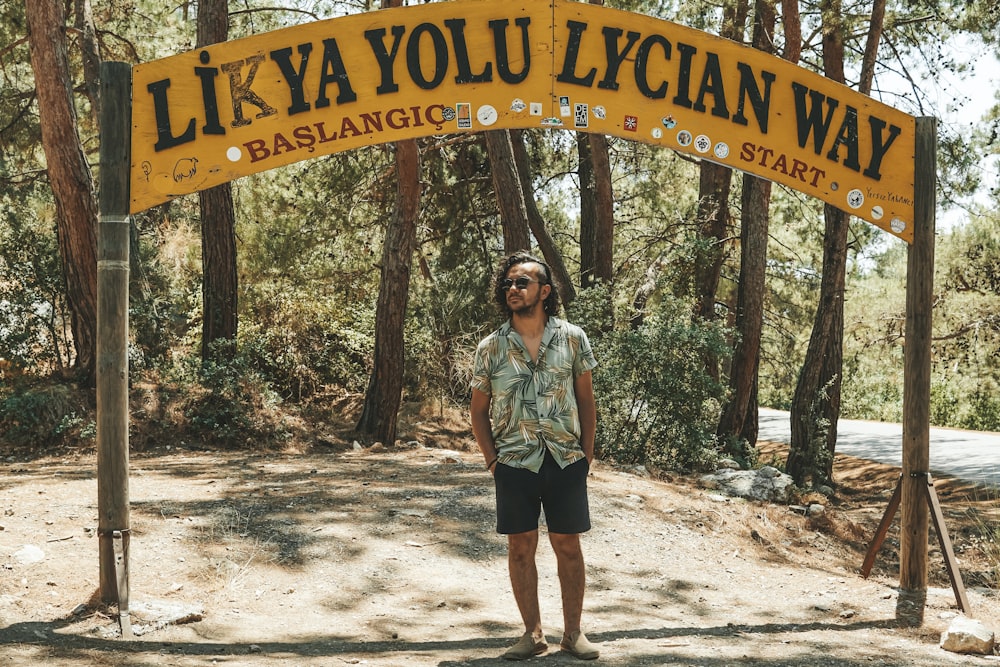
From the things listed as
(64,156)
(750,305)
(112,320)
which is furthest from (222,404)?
(750,305)

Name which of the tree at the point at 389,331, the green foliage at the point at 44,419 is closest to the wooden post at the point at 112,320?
the green foliage at the point at 44,419

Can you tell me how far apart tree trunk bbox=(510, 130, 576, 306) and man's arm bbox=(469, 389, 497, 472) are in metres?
7.81

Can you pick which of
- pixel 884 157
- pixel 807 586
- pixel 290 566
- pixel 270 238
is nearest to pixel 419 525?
pixel 290 566

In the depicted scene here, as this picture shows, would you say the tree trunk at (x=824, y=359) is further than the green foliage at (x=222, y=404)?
Yes

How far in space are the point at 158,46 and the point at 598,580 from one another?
43.4 feet

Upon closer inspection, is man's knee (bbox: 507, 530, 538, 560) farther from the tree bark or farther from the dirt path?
the tree bark

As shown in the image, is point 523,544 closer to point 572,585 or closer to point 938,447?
point 572,585

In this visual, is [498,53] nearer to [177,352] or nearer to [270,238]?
[177,352]

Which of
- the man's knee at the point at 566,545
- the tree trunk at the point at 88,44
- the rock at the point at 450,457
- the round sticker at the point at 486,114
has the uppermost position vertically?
the tree trunk at the point at 88,44

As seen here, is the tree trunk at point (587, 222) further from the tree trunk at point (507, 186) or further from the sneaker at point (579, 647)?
the sneaker at point (579, 647)

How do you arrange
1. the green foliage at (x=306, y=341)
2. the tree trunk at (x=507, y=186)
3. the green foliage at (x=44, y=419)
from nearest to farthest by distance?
the green foliage at (x=44, y=419) < the tree trunk at (x=507, y=186) < the green foliage at (x=306, y=341)

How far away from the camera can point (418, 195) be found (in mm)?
12906

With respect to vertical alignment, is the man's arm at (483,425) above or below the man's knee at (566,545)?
above

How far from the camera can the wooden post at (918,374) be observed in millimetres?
6129
